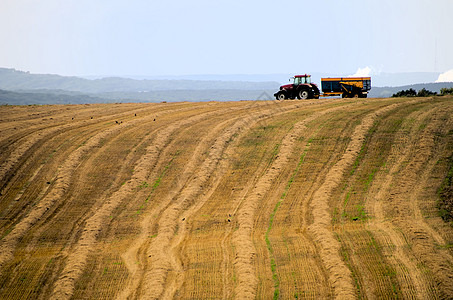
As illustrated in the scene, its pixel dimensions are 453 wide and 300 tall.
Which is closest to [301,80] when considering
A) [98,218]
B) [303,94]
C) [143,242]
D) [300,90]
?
[300,90]

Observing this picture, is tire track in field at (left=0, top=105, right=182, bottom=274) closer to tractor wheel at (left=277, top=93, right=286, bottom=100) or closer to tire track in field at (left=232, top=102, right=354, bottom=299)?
tire track in field at (left=232, top=102, right=354, bottom=299)

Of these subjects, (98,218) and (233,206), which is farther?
(233,206)

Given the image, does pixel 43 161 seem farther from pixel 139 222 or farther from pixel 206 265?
pixel 206 265

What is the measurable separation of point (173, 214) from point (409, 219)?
8.83 metres

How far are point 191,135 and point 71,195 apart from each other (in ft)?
27.5

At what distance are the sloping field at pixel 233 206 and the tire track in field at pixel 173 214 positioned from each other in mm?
66

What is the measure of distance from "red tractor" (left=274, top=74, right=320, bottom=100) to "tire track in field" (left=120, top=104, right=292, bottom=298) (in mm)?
10159

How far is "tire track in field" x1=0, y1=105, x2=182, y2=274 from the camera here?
1658 cm

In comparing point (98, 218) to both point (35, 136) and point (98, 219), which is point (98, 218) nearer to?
point (98, 219)

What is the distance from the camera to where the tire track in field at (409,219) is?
41.6ft

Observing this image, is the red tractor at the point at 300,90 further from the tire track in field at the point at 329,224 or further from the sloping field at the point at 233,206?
the tire track in field at the point at 329,224

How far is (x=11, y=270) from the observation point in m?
15.0

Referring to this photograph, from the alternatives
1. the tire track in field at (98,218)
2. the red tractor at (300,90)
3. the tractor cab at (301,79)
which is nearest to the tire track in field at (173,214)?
the tire track in field at (98,218)

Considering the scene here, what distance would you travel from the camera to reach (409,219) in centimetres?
1617
